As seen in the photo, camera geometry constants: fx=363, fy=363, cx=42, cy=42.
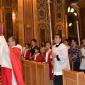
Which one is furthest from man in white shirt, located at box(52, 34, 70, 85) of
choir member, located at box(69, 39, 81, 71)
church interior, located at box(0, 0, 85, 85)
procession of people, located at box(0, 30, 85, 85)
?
church interior, located at box(0, 0, 85, 85)

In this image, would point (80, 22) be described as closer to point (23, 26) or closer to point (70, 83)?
point (23, 26)

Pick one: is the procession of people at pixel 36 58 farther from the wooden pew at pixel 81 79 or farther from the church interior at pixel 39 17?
the church interior at pixel 39 17

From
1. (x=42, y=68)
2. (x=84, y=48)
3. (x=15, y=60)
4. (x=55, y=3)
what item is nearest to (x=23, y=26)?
(x=55, y=3)

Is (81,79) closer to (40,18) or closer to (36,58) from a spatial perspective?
→ (36,58)

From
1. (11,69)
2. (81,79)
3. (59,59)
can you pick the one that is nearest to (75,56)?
(59,59)

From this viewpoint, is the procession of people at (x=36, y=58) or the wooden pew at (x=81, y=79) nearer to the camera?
the wooden pew at (x=81, y=79)

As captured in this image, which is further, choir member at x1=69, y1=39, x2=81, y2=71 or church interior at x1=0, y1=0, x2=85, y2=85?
church interior at x1=0, y1=0, x2=85, y2=85

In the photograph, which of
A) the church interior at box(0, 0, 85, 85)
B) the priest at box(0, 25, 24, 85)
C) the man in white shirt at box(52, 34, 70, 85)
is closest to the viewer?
the priest at box(0, 25, 24, 85)

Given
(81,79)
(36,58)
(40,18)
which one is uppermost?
(40,18)

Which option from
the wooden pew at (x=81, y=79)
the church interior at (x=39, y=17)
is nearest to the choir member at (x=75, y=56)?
the wooden pew at (x=81, y=79)

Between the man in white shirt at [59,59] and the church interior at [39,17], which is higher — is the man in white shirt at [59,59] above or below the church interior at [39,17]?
below

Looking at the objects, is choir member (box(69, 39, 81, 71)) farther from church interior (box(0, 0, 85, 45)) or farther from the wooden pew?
church interior (box(0, 0, 85, 45))

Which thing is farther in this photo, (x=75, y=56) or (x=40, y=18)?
(x=40, y=18)

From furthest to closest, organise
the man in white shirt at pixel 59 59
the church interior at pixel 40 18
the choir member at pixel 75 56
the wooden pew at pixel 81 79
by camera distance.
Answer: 1. the church interior at pixel 40 18
2. the choir member at pixel 75 56
3. the man in white shirt at pixel 59 59
4. the wooden pew at pixel 81 79
